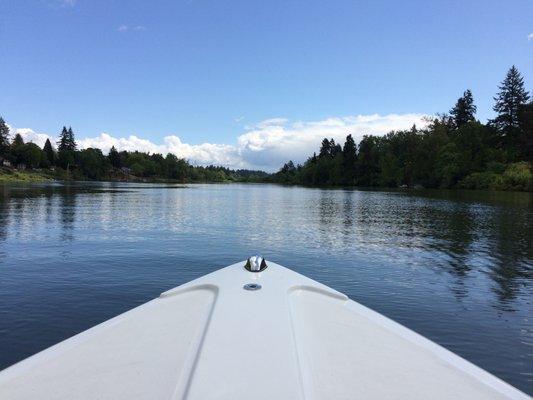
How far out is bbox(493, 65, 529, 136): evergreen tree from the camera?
100 metres

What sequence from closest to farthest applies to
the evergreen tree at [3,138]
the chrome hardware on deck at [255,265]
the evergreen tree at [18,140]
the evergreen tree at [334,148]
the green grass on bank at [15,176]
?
the chrome hardware on deck at [255,265], the green grass on bank at [15,176], the evergreen tree at [3,138], the evergreen tree at [18,140], the evergreen tree at [334,148]

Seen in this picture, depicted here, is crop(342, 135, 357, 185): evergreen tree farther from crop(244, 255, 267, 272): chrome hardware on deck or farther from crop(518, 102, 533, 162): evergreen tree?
crop(244, 255, 267, 272): chrome hardware on deck

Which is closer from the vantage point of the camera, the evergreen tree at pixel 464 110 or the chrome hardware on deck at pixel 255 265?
the chrome hardware on deck at pixel 255 265

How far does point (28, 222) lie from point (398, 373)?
2437 cm

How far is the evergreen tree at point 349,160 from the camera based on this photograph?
163625 millimetres

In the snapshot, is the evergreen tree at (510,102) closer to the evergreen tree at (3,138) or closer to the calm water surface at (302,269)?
the calm water surface at (302,269)

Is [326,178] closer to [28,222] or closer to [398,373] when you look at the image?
[28,222]

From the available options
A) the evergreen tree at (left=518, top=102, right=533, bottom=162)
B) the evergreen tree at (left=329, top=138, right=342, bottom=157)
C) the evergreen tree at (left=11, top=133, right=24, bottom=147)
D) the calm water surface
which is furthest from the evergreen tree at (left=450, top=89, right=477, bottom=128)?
the evergreen tree at (left=11, top=133, right=24, bottom=147)

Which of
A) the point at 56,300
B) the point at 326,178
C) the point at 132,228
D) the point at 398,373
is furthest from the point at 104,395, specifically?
the point at 326,178

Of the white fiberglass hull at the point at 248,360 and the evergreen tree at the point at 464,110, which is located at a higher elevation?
the evergreen tree at the point at 464,110

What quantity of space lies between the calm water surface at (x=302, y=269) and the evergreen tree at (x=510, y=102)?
8844cm

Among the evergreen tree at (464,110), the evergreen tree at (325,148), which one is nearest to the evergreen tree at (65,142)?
the evergreen tree at (325,148)

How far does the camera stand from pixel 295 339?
3.64 m

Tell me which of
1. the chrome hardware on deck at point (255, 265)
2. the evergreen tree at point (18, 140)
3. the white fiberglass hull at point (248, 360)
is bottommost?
the white fiberglass hull at point (248, 360)
